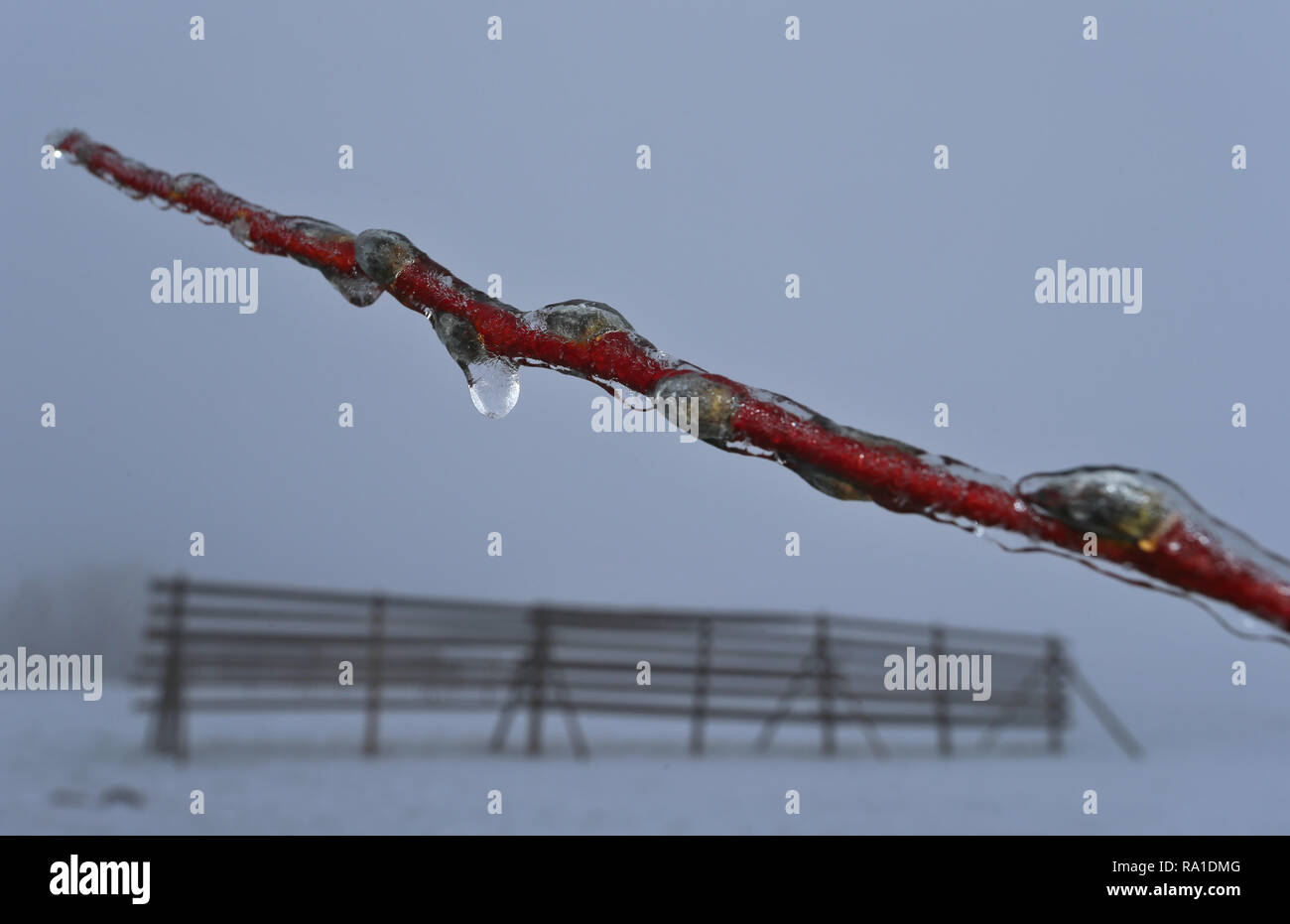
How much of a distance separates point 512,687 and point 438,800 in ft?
6.42

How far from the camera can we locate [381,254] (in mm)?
532

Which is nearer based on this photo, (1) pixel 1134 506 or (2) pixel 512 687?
(1) pixel 1134 506

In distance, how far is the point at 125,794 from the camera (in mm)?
4633

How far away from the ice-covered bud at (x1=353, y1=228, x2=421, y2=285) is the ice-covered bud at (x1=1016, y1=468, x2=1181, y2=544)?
33cm

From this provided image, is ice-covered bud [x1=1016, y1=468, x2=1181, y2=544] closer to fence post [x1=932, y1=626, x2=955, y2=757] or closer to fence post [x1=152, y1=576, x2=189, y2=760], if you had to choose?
fence post [x1=152, y1=576, x2=189, y2=760]

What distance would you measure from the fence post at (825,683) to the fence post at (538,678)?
2.03 meters

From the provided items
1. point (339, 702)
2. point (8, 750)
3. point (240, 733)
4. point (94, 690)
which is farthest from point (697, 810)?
point (94, 690)

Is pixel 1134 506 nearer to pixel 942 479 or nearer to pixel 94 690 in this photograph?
pixel 942 479

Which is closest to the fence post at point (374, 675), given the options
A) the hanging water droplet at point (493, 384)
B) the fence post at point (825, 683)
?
the fence post at point (825, 683)

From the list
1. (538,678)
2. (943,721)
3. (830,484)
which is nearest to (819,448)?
(830,484)

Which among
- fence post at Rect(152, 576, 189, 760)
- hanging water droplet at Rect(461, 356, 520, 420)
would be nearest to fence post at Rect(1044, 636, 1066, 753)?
fence post at Rect(152, 576, 189, 760)

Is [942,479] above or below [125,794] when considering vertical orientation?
above

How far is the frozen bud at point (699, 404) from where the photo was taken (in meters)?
0.43

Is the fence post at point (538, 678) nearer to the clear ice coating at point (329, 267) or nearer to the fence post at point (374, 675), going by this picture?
the fence post at point (374, 675)
